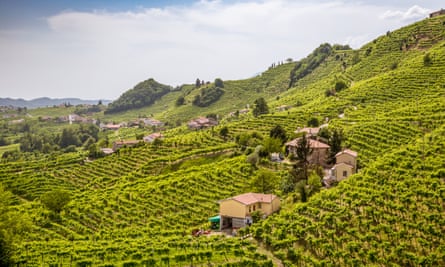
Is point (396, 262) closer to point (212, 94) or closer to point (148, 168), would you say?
point (148, 168)

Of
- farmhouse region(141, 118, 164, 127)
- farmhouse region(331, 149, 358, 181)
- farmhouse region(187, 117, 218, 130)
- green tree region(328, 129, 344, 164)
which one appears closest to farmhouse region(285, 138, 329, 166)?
green tree region(328, 129, 344, 164)

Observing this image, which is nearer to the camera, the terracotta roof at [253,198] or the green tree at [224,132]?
the terracotta roof at [253,198]

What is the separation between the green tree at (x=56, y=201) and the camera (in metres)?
46.1

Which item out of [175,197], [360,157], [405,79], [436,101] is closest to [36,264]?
[175,197]

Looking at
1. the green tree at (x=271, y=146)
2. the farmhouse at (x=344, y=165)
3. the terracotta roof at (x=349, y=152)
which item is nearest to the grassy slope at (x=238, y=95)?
the green tree at (x=271, y=146)

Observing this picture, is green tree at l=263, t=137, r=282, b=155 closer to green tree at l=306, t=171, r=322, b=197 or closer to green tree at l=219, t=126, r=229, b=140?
green tree at l=306, t=171, r=322, b=197

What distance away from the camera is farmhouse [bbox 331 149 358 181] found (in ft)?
135

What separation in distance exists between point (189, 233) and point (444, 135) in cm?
2772

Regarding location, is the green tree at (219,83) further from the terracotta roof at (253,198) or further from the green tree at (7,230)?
the green tree at (7,230)

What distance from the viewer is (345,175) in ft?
135

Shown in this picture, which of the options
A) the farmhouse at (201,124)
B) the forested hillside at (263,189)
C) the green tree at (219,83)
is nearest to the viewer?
the forested hillside at (263,189)

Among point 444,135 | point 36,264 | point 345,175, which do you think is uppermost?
point 444,135

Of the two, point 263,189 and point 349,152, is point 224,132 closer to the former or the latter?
point 263,189

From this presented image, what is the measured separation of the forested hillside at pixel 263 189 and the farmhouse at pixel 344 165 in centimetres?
156
